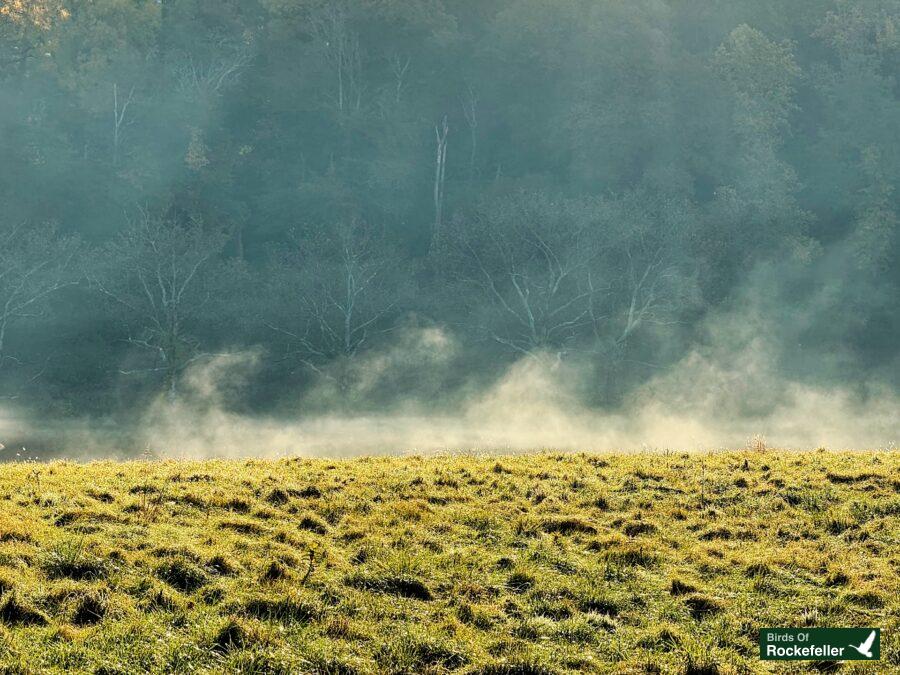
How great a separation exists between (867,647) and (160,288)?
63.3 m

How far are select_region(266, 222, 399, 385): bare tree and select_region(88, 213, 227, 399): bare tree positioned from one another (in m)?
5.52

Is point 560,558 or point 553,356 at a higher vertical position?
point 553,356

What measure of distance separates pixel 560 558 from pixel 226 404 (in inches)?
2071

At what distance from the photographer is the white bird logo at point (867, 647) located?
39.9ft

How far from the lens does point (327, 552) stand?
49.8 ft

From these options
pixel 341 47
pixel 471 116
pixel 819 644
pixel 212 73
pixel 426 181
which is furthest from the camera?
pixel 212 73

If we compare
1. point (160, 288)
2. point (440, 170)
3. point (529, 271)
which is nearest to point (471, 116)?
point (440, 170)

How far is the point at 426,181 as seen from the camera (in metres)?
90.0

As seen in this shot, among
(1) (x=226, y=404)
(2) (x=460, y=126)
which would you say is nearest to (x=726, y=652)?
(1) (x=226, y=404)

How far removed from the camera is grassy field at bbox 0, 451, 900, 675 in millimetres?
11805

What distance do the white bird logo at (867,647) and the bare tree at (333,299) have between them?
56.1 metres

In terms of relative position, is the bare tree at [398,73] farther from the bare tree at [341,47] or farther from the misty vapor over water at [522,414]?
the misty vapor over water at [522,414]

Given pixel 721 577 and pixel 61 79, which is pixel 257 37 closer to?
pixel 61 79

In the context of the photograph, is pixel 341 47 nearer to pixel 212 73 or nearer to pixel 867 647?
pixel 212 73
